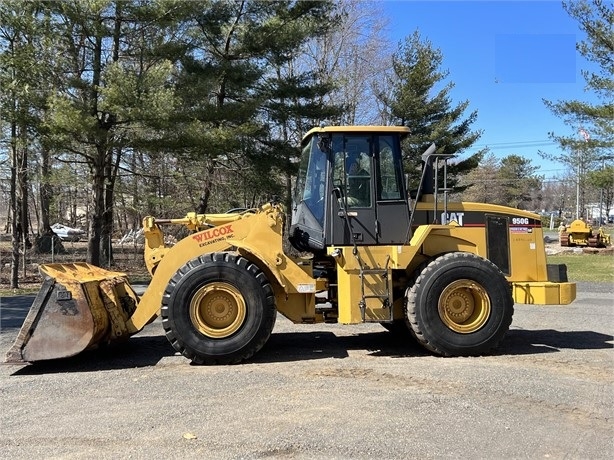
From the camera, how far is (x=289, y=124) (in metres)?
18.9

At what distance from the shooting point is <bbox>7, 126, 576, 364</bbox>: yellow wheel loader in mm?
5992

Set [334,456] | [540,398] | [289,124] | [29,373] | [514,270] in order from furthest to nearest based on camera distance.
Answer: [289,124] → [514,270] → [29,373] → [540,398] → [334,456]

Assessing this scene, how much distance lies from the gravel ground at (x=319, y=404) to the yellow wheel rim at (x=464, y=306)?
0.43m

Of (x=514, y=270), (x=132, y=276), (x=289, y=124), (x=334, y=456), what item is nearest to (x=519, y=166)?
(x=289, y=124)

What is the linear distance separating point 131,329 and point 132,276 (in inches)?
430

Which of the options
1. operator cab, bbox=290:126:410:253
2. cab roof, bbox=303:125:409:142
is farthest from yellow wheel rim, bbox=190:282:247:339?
cab roof, bbox=303:125:409:142

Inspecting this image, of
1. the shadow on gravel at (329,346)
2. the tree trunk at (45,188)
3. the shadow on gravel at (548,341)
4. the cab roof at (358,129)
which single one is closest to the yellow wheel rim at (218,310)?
the shadow on gravel at (329,346)

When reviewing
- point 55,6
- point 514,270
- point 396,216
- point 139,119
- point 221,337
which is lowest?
point 221,337

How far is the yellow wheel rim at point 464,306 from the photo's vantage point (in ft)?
20.6

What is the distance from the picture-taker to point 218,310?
6.10 meters

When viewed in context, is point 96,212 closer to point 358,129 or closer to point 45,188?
point 45,188

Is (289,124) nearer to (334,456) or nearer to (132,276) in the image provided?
(132,276)

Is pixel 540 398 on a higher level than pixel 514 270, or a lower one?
lower

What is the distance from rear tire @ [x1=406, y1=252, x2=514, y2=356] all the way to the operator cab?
66cm
